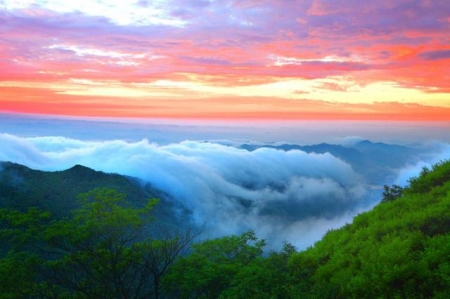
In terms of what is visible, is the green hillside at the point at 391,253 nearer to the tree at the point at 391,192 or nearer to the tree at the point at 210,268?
the tree at the point at 210,268

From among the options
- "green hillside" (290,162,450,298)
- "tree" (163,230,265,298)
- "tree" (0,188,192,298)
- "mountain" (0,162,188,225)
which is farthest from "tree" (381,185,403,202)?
"mountain" (0,162,188,225)

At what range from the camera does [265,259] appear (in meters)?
19.4

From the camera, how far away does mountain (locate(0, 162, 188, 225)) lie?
91.2 m

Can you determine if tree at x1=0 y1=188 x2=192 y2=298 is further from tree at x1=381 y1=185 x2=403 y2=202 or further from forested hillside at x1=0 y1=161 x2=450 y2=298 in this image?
tree at x1=381 y1=185 x2=403 y2=202

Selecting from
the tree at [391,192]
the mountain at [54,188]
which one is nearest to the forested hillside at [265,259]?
the tree at [391,192]

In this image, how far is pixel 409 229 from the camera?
15.7m

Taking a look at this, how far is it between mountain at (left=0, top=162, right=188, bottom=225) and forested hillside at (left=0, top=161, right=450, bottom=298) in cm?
5630

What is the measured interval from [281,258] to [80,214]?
37.4 ft

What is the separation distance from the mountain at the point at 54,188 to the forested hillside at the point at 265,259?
56.3 metres

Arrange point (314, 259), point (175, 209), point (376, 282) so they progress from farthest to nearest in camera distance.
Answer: point (175, 209)
point (314, 259)
point (376, 282)

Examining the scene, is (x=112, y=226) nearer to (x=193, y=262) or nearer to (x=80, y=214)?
(x=80, y=214)

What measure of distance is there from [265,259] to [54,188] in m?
105

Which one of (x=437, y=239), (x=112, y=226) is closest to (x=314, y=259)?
(x=437, y=239)

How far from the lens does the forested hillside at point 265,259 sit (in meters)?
13.4
